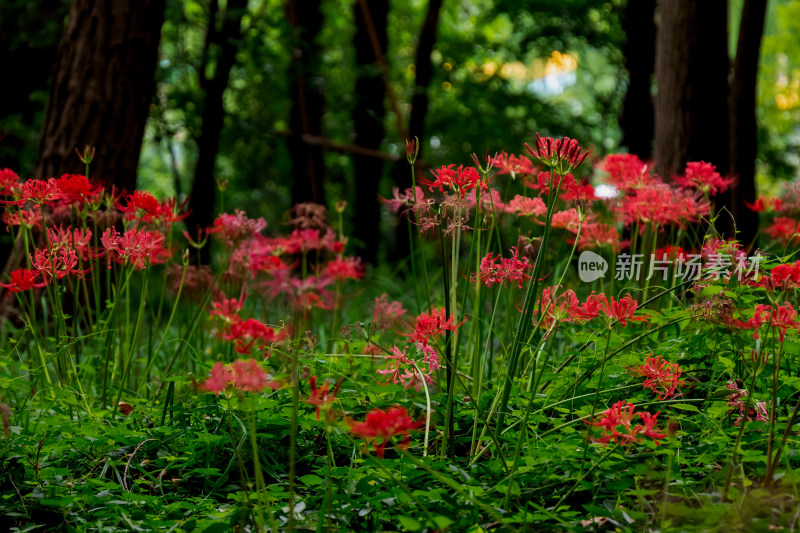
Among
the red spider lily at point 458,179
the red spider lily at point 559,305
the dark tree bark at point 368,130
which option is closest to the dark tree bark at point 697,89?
the red spider lily at point 559,305

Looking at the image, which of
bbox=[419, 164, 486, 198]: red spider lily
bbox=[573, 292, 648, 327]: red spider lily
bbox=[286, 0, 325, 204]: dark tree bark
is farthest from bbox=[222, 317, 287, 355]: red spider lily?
bbox=[286, 0, 325, 204]: dark tree bark

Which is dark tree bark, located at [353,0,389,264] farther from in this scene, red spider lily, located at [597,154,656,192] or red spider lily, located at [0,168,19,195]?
red spider lily, located at [0,168,19,195]

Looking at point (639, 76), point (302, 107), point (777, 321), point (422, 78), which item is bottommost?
point (777, 321)

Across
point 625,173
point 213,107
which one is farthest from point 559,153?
point 213,107

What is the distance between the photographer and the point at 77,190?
218 cm

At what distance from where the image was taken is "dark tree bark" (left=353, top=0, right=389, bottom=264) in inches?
333

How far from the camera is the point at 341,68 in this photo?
35.8 feet

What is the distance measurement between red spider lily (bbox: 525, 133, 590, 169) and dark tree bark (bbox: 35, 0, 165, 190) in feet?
8.41

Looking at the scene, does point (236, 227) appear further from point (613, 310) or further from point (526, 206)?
point (613, 310)

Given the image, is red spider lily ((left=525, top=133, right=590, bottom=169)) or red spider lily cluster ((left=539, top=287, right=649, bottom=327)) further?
red spider lily cluster ((left=539, top=287, right=649, bottom=327))

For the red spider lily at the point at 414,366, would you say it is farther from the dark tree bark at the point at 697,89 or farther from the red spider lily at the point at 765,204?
the dark tree bark at the point at 697,89

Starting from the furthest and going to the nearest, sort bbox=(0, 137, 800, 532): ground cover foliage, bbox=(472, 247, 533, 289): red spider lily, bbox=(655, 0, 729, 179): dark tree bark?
bbox=(655, 0, 729, 179): dark tree bark → bbox=(472, 247, 533, 289): red spider lily → bbox=(0, 137, 800, 532): ground cover foliage

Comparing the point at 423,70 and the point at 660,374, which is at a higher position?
the point at 423,70

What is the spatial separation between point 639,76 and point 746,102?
312 cm
